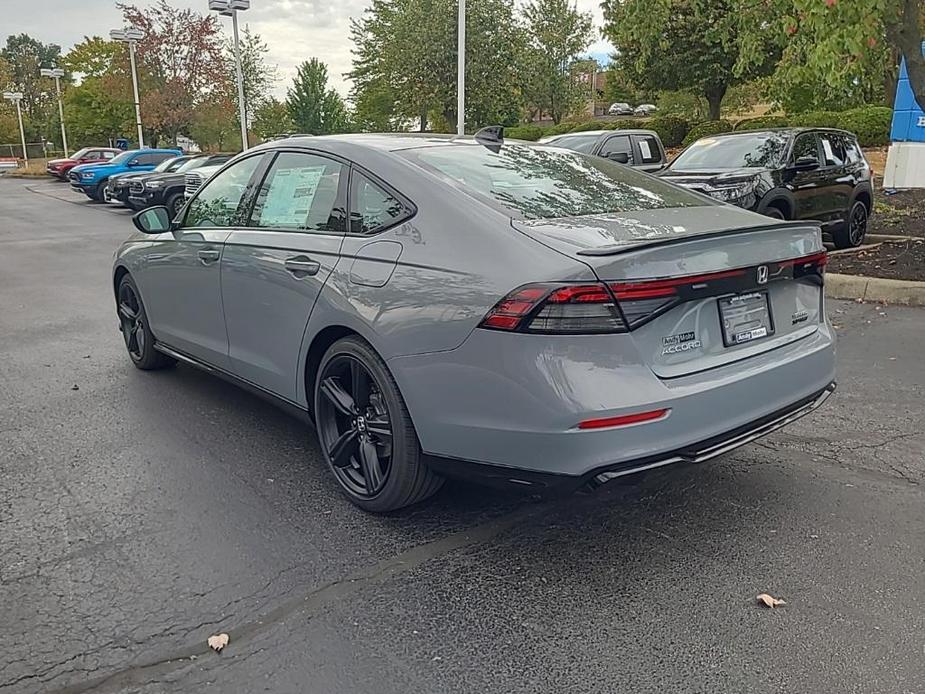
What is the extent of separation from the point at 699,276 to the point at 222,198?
2.95 m

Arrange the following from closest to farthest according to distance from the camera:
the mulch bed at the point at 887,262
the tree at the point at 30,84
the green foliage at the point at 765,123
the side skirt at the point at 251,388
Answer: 1. the side skirt at the point at 251,388
2. the mulch bed at the point at 887,262
3. the green foliage at the point at 765,123
4. the tree at the point at 30,84

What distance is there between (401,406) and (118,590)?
4.10 ft

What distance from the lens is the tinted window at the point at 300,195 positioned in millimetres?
3760

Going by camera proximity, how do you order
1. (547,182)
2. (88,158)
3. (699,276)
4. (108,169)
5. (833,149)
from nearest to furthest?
(699,276), (547,182), (833,149), (108,169), (88,158)

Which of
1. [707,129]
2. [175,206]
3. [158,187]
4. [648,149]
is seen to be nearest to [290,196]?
[175,206]

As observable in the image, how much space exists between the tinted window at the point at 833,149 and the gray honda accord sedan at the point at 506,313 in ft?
24.1

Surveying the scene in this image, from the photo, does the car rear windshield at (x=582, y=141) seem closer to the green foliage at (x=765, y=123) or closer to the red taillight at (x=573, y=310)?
the red taillight at (x=573, y=310)

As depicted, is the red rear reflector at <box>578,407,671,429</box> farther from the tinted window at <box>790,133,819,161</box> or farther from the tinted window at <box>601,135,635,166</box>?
the tinted window at <box>601,135,635,166</box>

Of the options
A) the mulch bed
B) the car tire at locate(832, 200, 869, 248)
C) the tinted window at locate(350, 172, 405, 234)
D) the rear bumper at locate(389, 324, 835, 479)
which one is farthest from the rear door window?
the rear bumper at locate(389, 324, 835, 479)

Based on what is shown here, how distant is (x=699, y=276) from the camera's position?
2.86m

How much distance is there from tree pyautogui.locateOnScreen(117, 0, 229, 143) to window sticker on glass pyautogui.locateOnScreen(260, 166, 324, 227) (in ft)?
124

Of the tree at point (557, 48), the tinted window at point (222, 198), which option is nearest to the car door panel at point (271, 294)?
the tinted window at point (222, 198)

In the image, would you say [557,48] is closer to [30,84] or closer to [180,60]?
[180,60]

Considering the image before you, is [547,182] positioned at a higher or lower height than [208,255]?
higher
